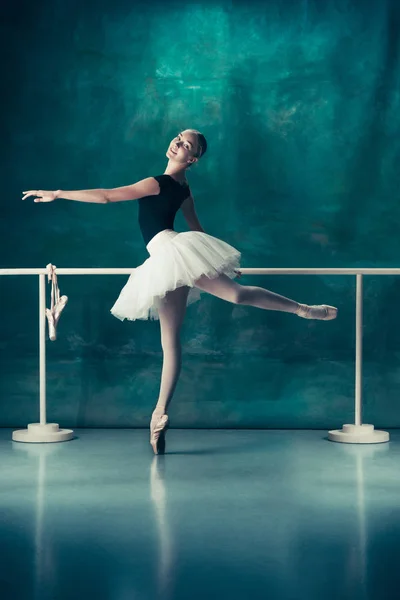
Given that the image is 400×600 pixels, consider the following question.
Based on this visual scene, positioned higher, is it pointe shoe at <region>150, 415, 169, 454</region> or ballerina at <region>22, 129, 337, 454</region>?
ballerina at <region>22, 129, 337, 454</region>

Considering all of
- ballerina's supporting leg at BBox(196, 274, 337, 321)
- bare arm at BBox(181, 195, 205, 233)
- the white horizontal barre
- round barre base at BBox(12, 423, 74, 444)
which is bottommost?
round barre base at BBox(12, 423, 74, 444)

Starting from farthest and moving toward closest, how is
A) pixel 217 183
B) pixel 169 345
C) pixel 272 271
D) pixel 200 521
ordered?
pixel 217 183 → pixel 272 271 → pixel 169 345 → pixel 200 521

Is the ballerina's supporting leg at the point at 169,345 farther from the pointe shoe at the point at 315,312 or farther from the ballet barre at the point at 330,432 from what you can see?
the pointe shoe at the point at 315,312

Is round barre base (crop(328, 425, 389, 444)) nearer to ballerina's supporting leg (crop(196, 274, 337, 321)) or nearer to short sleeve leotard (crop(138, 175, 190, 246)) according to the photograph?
ballerina's supporting leg (crop(196, 274, 337, 321))

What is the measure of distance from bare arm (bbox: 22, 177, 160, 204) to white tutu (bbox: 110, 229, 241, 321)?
0.72ft

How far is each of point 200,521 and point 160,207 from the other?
1.68 m

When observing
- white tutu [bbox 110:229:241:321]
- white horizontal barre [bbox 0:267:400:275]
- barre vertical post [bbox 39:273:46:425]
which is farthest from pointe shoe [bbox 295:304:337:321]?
barre vertical post [bbox 39:273:46:425]

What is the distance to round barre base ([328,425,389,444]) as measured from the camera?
4.36m

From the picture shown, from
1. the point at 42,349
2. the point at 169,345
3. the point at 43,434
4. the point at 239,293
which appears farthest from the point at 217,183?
the point at 43,434

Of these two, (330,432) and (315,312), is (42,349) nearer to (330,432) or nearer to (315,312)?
(315,312)

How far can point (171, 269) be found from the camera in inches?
149

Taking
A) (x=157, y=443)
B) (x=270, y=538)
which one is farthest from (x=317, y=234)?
(x=270, y=538)

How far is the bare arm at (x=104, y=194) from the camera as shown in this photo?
3711mm

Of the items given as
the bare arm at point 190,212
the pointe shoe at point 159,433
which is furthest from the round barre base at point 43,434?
the bare arm at point 190,212
